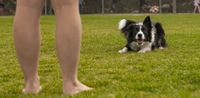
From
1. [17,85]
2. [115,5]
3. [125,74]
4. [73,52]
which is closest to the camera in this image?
[73,52]

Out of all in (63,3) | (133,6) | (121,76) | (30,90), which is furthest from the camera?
(133,6)

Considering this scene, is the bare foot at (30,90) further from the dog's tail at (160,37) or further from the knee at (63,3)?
the dog's tail at (160,37)

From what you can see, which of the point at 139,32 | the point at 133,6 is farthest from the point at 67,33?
the point at 133,6

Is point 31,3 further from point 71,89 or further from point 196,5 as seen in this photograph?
point 196,5

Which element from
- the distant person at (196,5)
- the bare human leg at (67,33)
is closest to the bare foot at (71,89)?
the bare human leg at (67,33)

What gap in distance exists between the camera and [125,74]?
4367 millimetres

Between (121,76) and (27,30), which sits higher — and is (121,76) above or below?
below

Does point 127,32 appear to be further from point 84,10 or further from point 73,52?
point 84,10

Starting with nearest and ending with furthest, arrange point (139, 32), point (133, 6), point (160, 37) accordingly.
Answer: point (139, 32) < point (160, 37) < point (133, 6)

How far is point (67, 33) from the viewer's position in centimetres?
319

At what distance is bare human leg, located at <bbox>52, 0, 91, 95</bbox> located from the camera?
10.5 feet

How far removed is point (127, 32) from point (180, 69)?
2.91 meters

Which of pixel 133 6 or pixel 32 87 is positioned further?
pixel 133 6

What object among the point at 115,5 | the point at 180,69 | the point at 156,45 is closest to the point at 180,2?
the point at 115,5
